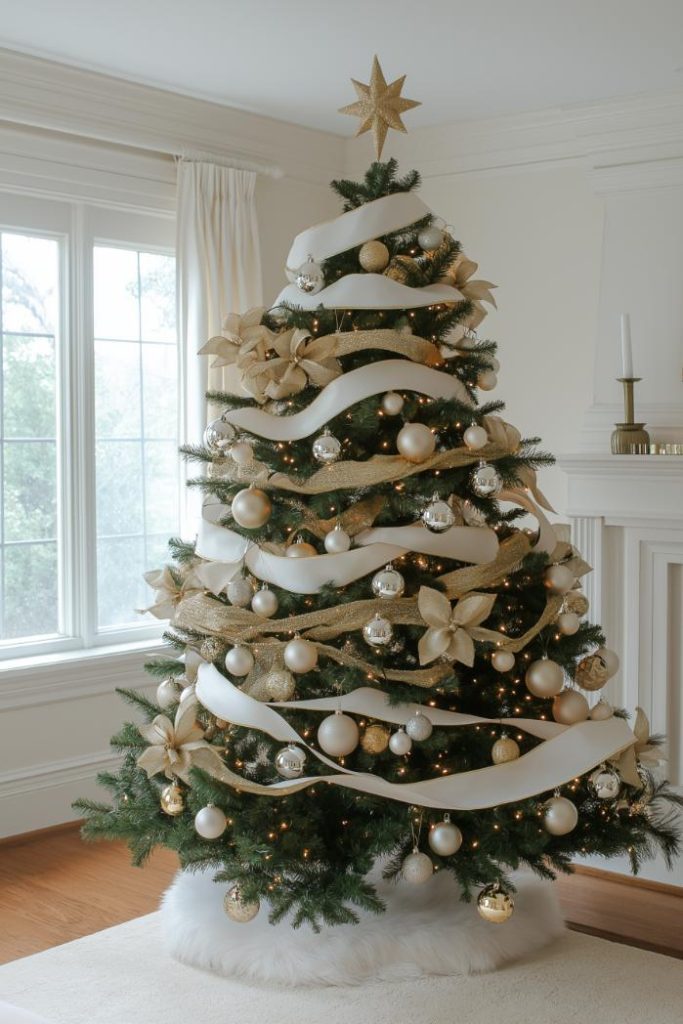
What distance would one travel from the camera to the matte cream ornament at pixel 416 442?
2.61 meters

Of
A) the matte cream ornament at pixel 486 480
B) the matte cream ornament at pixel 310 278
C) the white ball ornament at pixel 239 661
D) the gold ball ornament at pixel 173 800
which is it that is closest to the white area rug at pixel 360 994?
the gold ball ornament at pixel 173 800

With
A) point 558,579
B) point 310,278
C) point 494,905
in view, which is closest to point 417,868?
point 494,905

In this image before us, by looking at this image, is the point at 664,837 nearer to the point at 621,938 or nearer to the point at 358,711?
the point at 621,938

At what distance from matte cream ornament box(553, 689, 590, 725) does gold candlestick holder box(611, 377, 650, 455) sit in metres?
1.54

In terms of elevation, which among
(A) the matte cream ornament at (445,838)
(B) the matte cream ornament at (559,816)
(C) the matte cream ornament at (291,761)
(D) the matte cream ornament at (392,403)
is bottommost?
(A) the matte cream ornament at (445,838)

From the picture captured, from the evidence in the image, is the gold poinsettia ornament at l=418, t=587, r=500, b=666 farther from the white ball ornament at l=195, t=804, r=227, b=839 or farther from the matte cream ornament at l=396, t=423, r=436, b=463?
the white ball ornament at l=195, t=804, r=227, b=839

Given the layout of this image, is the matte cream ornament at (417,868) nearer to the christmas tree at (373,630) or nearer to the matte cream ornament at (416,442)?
the christmas tree at (373,630)

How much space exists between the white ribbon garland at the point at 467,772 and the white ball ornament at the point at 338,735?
3 cm

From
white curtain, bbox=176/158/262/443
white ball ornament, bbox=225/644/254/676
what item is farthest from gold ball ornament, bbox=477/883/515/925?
white curtain, bbox=176/158/262/443

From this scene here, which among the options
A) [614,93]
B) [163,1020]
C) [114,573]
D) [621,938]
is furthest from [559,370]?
[163,1020]

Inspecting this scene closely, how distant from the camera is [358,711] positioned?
8.55 feet

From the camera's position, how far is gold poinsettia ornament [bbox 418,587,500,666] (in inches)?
99.3

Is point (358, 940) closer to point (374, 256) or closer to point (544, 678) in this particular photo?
point (544, 678)

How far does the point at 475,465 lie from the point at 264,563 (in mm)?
530
